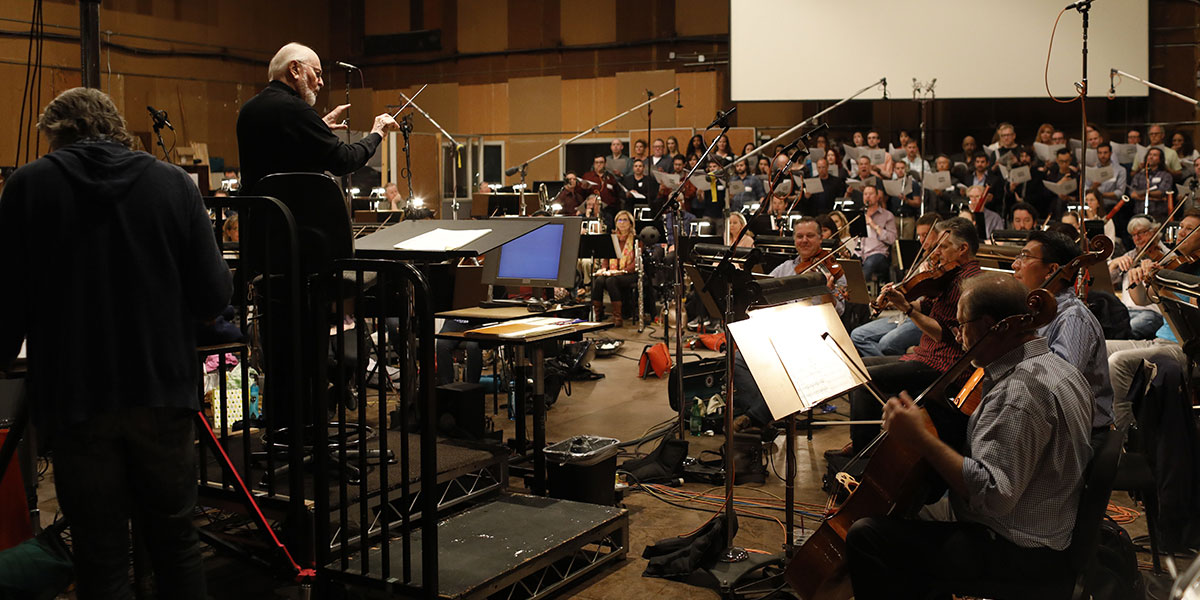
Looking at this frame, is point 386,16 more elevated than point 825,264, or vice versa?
point 386,16

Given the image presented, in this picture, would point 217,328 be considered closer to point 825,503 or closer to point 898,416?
point 898,416

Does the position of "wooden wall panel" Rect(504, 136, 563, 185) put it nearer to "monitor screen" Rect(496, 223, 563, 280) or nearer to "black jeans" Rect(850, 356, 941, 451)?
"monitor screen" Rect(496, 223, 563, 280)

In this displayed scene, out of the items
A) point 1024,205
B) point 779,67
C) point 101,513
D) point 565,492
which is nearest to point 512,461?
point 565,492

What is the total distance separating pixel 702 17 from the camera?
50.2ft

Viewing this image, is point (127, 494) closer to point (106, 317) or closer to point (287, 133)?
point (106, 317)

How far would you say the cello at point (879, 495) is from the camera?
241 centimetres

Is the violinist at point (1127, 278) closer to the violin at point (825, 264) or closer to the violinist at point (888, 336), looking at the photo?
the violinist at point (888, 336)

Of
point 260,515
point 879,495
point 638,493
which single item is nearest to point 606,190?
point 638,493

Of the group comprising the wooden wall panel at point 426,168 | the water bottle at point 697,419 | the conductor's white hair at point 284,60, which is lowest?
the water bottle at point 697,419

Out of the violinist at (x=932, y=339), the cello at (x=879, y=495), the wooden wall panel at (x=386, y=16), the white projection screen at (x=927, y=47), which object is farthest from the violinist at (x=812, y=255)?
the wooden wall panel at (x=386, y=16)

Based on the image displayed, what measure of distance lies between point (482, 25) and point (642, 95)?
3415 mm

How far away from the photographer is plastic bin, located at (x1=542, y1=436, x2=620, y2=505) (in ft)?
12.7

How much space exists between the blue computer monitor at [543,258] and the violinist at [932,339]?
1.51 m

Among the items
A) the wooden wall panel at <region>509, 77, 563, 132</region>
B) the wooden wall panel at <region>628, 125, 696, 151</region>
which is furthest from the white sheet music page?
the wooden wall panel at <region>509, 77, 563, 132</region>
